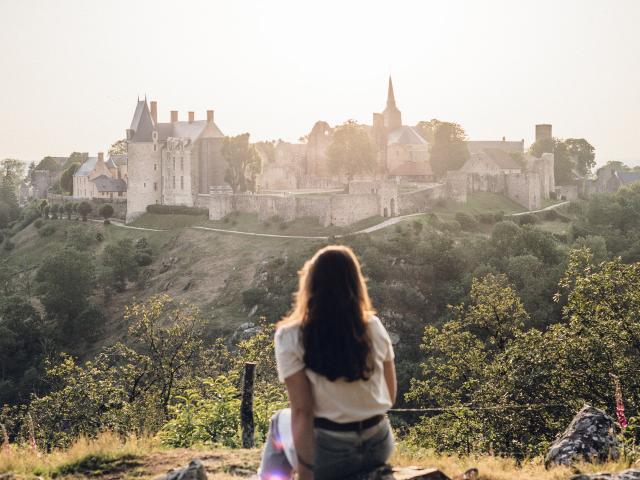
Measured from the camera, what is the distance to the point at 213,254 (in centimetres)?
5059

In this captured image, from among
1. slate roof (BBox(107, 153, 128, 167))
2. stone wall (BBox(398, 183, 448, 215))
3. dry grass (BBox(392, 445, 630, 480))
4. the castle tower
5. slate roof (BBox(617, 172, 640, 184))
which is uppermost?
the castle tower

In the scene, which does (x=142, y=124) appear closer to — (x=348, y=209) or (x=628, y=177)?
(x=348, y=209)

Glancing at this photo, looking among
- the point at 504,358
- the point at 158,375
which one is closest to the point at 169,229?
the point at 158,375

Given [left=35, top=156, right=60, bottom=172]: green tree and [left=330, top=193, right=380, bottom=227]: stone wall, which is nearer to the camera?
[left=330, top=193, right=380, bottom=227]: stone wall

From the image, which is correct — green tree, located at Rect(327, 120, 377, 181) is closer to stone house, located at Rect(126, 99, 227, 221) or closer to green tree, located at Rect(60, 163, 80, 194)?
stone house, located at Rect(126, 99, 227, 221)

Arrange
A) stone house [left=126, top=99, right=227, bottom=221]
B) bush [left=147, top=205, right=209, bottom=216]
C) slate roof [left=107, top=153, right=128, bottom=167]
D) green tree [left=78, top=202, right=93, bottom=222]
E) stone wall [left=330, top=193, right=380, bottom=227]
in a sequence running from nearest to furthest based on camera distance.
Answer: stone wall [left=330, top=193, right=380, bottom=227], bush [left=147, top=205, right=209, bottom=216], stone house [left=126, top=99, right=227, bottom=221], green tree [left=78, top=202, right=93, bottom=222], slate roof [left=107, top=153, right=128, bottom=167]

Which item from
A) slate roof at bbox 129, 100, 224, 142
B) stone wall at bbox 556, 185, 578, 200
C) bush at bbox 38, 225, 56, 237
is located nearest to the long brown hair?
slate roof at bbox 129, 100, 224, 142

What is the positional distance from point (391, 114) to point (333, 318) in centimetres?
7746

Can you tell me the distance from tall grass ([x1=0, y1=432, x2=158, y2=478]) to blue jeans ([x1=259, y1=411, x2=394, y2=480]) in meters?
3.46

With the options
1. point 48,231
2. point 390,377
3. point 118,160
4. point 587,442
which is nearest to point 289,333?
point 390,377

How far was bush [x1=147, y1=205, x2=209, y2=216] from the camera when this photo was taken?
58528 mm

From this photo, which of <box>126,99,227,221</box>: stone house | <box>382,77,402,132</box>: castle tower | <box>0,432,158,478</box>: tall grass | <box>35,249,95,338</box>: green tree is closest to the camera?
<box>0,432,158,478</box>: tall grass

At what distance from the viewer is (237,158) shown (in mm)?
61781

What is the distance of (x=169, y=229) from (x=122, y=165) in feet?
84.8
